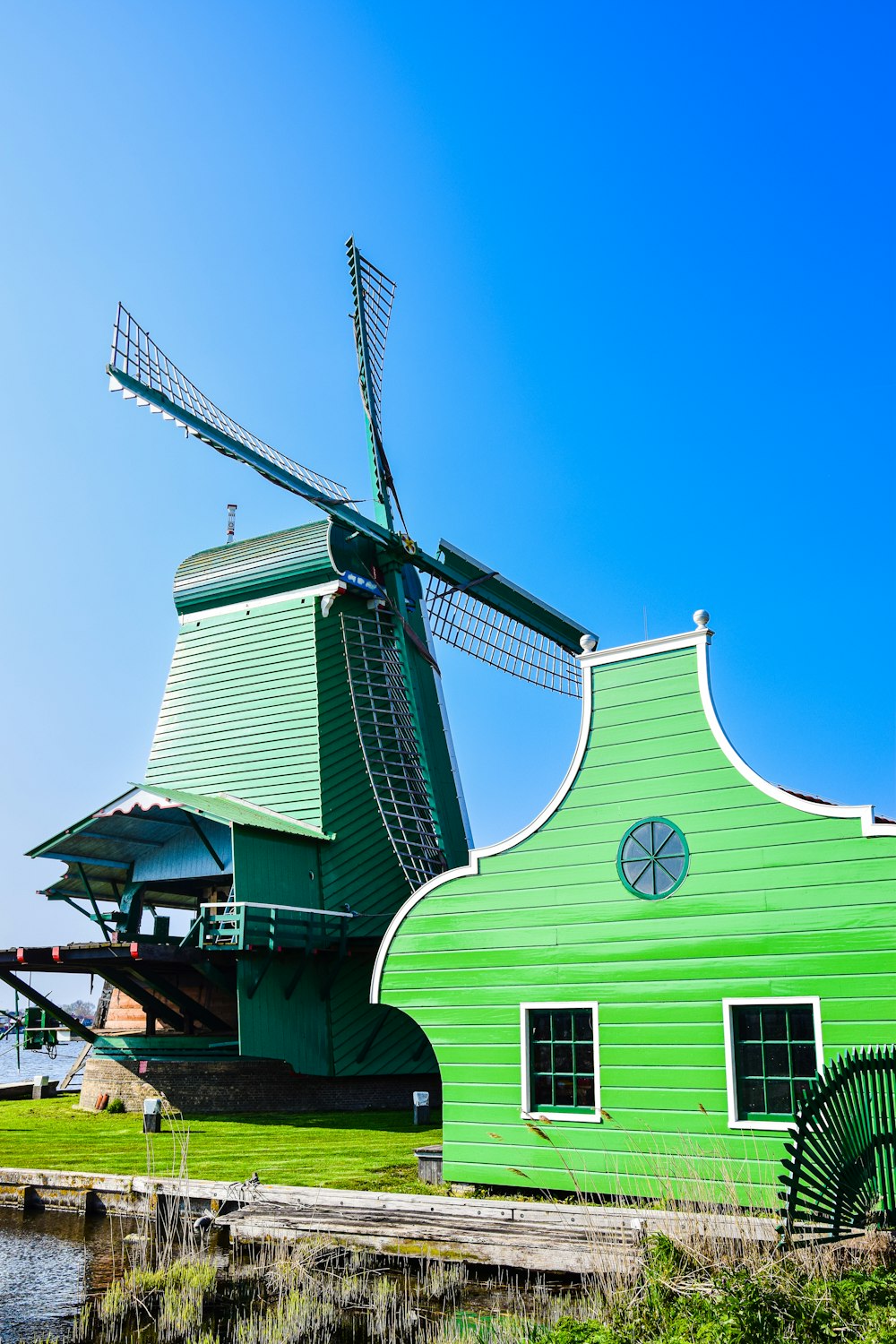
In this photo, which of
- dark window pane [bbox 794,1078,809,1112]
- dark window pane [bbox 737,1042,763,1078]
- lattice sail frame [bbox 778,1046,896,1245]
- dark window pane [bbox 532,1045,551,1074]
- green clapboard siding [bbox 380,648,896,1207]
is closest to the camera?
lattice sail frame [bbox 778,1046,896,1245]

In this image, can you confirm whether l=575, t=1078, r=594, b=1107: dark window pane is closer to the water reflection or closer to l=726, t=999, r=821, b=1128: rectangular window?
l=726, t=999, r=821, b=1128: rectangular window

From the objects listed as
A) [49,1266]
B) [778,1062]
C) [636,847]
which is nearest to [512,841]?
[636,847]

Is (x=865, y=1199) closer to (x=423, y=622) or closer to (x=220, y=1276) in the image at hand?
(x=220, y=1276)

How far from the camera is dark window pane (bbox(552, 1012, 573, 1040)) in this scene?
10.9m

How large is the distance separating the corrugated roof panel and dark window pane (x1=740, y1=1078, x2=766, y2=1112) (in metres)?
15.5

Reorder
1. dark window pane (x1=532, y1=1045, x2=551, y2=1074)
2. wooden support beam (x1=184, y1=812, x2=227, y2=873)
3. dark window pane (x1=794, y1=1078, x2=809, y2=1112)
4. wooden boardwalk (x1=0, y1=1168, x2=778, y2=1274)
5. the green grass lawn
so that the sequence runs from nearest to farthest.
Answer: wooden boardwalk (x1=0, y1=1168, x2=778, y2=1274) → dark window pane (x1=794, y1=1078, x2=809, y2=1112) → dark window pane (x1=532, y1=1045, x2=551, y2=1074) → the green grass lawn → wooden support beam (x1=184, y1=812, x2=227, y2=873)

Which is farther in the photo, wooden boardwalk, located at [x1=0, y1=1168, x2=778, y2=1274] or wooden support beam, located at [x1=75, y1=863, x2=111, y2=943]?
wooden support beam, located at [x1=75, y1=863, x2=111, y2=943]

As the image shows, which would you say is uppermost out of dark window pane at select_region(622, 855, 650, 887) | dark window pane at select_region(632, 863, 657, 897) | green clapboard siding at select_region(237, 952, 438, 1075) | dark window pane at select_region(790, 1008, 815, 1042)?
dark window pane at select_region(622, 855, 650, 887)

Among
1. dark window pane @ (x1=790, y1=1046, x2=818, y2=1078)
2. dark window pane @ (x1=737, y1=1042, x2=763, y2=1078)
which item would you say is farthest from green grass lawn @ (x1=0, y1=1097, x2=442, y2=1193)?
dark window pane @ (x1=790, y1=1046, x2=818, y2=1078)

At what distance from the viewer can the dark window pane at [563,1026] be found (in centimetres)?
1092

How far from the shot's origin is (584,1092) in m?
10.6

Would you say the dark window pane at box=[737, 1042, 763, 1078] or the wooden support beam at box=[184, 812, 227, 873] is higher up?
the wooden support beam at box=[184, 812, 227, 873]

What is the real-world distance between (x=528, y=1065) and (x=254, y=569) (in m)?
15.5

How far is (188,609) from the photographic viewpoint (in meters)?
25.6
